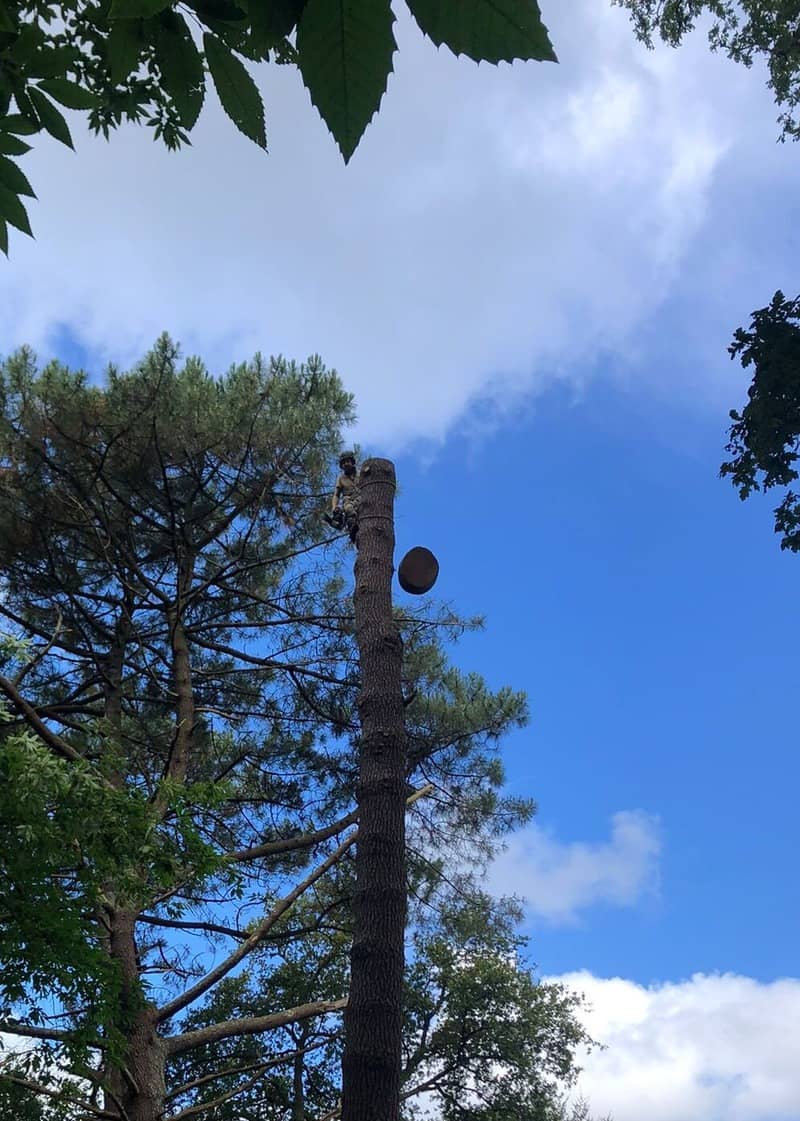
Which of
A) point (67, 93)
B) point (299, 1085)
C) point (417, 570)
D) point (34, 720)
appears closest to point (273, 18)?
point (67, 93)

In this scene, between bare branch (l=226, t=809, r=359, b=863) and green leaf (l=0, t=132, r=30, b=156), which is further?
bare branch (l=226, t=809, r=359, b=863)

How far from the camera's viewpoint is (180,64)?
1260mm

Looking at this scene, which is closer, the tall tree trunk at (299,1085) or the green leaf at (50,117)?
the green leaf at (50,117)

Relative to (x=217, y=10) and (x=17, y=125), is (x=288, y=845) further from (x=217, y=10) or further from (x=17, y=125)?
(x=217, y=10)

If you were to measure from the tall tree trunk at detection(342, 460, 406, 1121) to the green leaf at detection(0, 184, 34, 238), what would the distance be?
10.8 ft

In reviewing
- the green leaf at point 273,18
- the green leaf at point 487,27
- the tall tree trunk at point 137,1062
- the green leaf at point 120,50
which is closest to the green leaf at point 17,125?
the green leaf at point 120,50

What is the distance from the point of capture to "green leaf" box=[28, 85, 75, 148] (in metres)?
1.32

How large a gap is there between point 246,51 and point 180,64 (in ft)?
0.74

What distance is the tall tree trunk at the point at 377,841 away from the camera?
141 inches

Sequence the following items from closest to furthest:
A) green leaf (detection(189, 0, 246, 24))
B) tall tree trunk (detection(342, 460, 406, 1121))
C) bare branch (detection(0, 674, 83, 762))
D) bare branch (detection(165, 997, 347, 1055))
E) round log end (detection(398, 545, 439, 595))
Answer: green leaf (detection(189, 0, 246, 24)), tall tree trunk (detection(342, 460, 406, 1121)), round log end (detection(398, 545, 439, 595)), bare branch (detection(0, 674, 83, 762)), bare branch (detection(165, 997, 347, 1055))

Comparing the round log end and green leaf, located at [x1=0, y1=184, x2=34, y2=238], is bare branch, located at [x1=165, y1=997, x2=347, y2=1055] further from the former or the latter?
green leaf, located at [x1=0, y1=184, x2=34, y2=238]

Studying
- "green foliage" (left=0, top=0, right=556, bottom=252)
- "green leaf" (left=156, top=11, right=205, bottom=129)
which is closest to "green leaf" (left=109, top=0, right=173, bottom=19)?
"green foliage" (left=0, top=0, right=556, bottom=252)

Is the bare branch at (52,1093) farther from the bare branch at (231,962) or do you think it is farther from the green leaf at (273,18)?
the green leaf at (273,18)

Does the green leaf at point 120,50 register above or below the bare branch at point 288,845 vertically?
below
